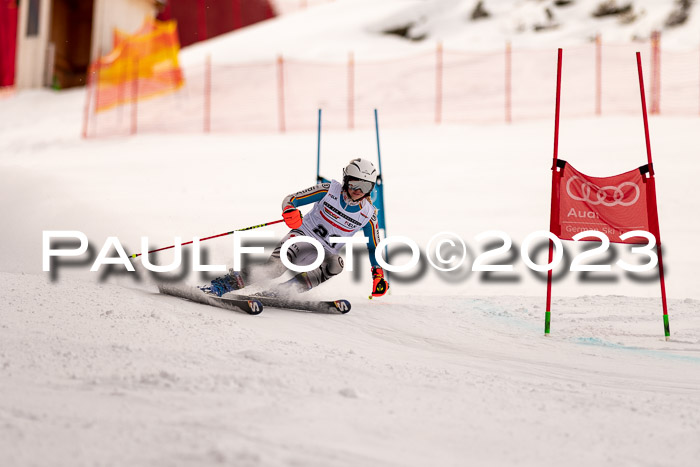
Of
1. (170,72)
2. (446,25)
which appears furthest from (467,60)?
(170,72)

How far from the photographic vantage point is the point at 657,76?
61.1 feet

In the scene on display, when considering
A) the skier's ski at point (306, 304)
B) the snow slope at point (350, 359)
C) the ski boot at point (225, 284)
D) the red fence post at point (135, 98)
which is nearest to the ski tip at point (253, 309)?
the snow slope at point (350, 359)

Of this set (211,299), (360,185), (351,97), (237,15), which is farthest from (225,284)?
(237,15)

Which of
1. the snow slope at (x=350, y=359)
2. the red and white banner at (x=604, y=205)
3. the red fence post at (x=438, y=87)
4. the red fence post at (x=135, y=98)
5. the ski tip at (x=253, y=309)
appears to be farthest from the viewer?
the red fence post at (x=135, y=98)

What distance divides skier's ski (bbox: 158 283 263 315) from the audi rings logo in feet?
8.86

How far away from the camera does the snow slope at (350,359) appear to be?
2.57m

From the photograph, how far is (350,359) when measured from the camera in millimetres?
3916

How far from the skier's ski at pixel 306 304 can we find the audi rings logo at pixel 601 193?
2.11 meters

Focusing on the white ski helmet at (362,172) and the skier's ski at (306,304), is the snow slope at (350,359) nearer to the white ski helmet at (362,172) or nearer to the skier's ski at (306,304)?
the skier's ski at (306,304)

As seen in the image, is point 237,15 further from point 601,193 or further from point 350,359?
point 350,359

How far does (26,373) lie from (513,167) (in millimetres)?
11149

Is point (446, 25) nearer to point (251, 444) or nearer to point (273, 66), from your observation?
point (273, 66)

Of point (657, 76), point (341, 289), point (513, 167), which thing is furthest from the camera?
point (657, 76)

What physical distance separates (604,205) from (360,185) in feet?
6.55
